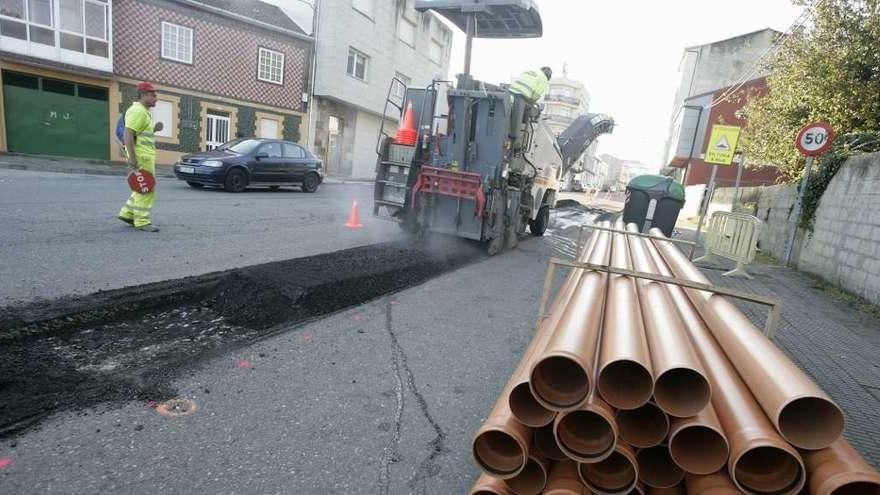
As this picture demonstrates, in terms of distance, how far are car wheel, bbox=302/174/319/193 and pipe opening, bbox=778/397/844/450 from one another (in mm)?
14593

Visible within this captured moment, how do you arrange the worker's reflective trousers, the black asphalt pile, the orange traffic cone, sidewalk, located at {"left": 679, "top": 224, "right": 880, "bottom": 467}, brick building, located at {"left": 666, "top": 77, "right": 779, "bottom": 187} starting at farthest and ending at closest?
brick building, located at {"left": 666, "top": 77, "right": 779, "bottom": 187}
the orange traffic cone
the worker's reflective trousers
sidewalk, located at {"left": 679, "top": 224, "right": 880, "bottom": 467}
the black asphalt pile

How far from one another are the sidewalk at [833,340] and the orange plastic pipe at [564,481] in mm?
2225

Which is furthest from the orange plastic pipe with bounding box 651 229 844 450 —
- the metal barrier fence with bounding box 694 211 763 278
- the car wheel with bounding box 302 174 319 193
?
the car wheel with bounding box 302 174 319 193

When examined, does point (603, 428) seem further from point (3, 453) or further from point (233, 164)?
point (233, 164)

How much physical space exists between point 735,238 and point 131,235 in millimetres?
9433

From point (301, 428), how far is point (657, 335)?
186 centimetres

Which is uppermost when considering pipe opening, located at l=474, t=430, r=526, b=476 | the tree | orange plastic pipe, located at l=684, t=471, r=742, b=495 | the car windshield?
the tree

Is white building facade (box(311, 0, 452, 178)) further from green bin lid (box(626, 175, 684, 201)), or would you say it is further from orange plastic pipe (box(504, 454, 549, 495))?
orange plastic pipe (box(504, 454, 549, 495))

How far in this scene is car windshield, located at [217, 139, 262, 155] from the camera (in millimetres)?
13117

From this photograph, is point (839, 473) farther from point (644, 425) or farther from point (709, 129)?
point (709, 129)

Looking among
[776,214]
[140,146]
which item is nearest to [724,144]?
[776,214]

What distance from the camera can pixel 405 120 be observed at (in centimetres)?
782

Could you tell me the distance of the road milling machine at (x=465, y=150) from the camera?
23.8 feet

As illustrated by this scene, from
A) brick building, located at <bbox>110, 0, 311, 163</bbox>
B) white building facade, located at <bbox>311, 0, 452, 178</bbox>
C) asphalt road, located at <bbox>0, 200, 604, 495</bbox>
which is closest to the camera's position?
asphalt road, located at <bbox>0, 200, 604, 495</bbox>
